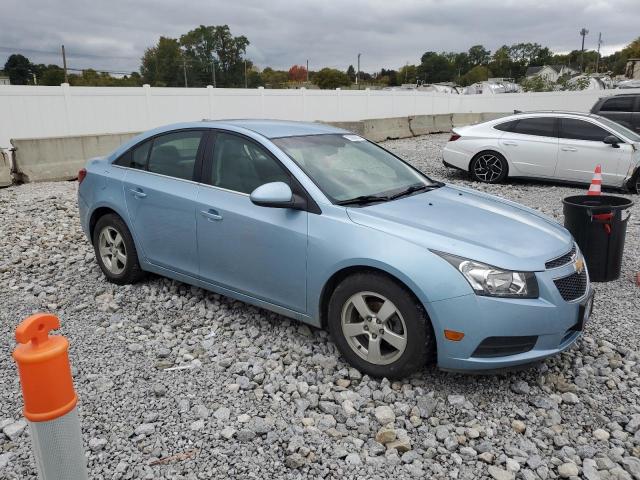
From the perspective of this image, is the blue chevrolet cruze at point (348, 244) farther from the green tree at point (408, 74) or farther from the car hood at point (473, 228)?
the green tree at point (408, 74)

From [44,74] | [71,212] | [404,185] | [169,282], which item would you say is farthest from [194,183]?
[44,74]

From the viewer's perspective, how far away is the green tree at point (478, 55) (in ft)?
437

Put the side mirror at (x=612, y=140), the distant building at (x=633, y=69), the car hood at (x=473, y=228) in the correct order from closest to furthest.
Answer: the car hood at (x=473, y=228), the side mirror at (x=612, y=140), the distant building at (x=633, y=69)

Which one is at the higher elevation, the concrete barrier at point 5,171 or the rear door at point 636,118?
the rear door at point 636,118

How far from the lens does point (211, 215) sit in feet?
13.7

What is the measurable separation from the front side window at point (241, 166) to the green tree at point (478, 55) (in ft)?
460

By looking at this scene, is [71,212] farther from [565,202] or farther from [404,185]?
[565,202]

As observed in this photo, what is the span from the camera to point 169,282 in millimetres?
5250

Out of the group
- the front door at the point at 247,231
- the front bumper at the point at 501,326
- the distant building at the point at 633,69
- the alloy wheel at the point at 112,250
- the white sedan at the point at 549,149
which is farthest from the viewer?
the distant building at the point at 633,69

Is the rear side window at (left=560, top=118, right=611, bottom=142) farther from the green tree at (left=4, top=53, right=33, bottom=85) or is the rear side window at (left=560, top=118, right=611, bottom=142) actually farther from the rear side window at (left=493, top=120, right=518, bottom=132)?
the green tree at (left=4, top=53, right=33, bottom=85)

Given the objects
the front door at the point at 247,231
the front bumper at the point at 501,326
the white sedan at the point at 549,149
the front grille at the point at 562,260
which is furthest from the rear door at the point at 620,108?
the front door at the point at 247,231

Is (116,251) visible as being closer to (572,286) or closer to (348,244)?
(348,244)

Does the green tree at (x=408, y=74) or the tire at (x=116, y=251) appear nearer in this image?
the tire at (x=116, y=251)

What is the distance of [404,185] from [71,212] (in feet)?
18.4
